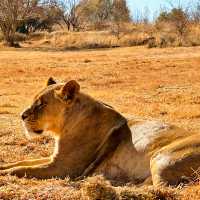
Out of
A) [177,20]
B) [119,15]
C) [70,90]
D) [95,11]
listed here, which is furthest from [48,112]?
[95,11]

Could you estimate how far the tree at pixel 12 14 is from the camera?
44.6m

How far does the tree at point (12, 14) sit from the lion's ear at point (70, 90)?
36.5 meters

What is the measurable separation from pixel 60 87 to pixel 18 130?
357cm

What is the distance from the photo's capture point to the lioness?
21.2ft

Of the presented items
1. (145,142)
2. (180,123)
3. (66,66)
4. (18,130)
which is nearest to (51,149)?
(18,130)

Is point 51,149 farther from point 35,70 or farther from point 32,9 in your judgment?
point 32,9

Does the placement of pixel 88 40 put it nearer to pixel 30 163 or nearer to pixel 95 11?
pixel 95 11

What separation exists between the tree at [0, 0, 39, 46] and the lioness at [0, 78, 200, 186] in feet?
119

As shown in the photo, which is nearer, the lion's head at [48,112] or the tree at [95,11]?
the lion's head at [48,112]

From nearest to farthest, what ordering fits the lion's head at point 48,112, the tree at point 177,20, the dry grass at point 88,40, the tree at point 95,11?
the lion's head at point 48,112, the dry grass at point 88,40, the tree at point 177,20, the tree at point 95,11

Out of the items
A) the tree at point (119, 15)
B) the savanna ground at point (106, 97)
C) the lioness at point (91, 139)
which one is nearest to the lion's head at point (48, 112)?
the lioness at point (91, 139)

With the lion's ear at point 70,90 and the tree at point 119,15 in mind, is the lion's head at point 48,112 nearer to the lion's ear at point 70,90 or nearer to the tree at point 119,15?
the lion's ear at point 70,90

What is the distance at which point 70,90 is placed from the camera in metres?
6.90

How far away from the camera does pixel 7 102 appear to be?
47.7 feet
